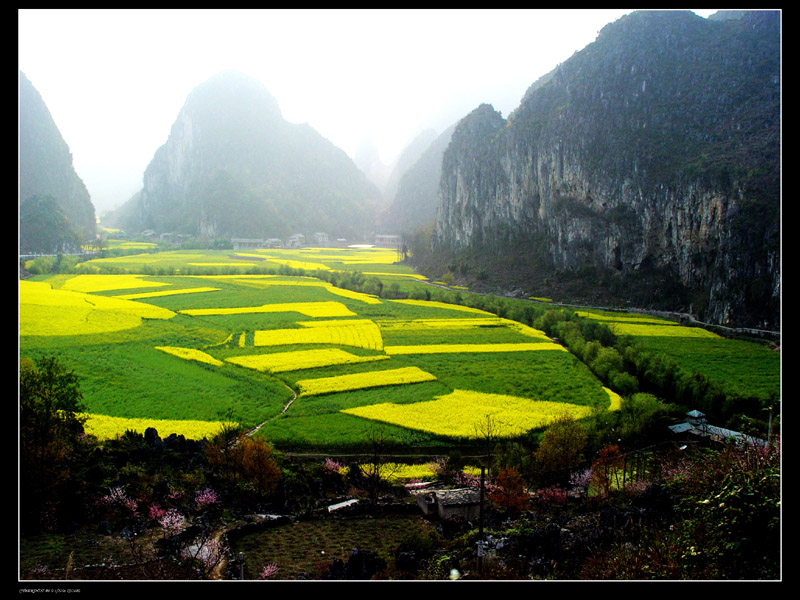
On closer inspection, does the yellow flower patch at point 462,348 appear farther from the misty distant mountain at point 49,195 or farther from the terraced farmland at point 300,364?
the misty distant mountain at point 49,195

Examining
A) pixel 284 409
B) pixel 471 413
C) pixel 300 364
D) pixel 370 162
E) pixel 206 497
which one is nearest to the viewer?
pixel 206 497

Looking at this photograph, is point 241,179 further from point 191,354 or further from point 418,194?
point 191,354

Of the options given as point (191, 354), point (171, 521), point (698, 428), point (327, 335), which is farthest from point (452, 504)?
point (327, 335)

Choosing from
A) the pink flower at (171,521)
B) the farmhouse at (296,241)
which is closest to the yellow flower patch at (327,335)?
the pink flower at (171,521)

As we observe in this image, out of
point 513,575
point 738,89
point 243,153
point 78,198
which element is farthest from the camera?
point 243,153
